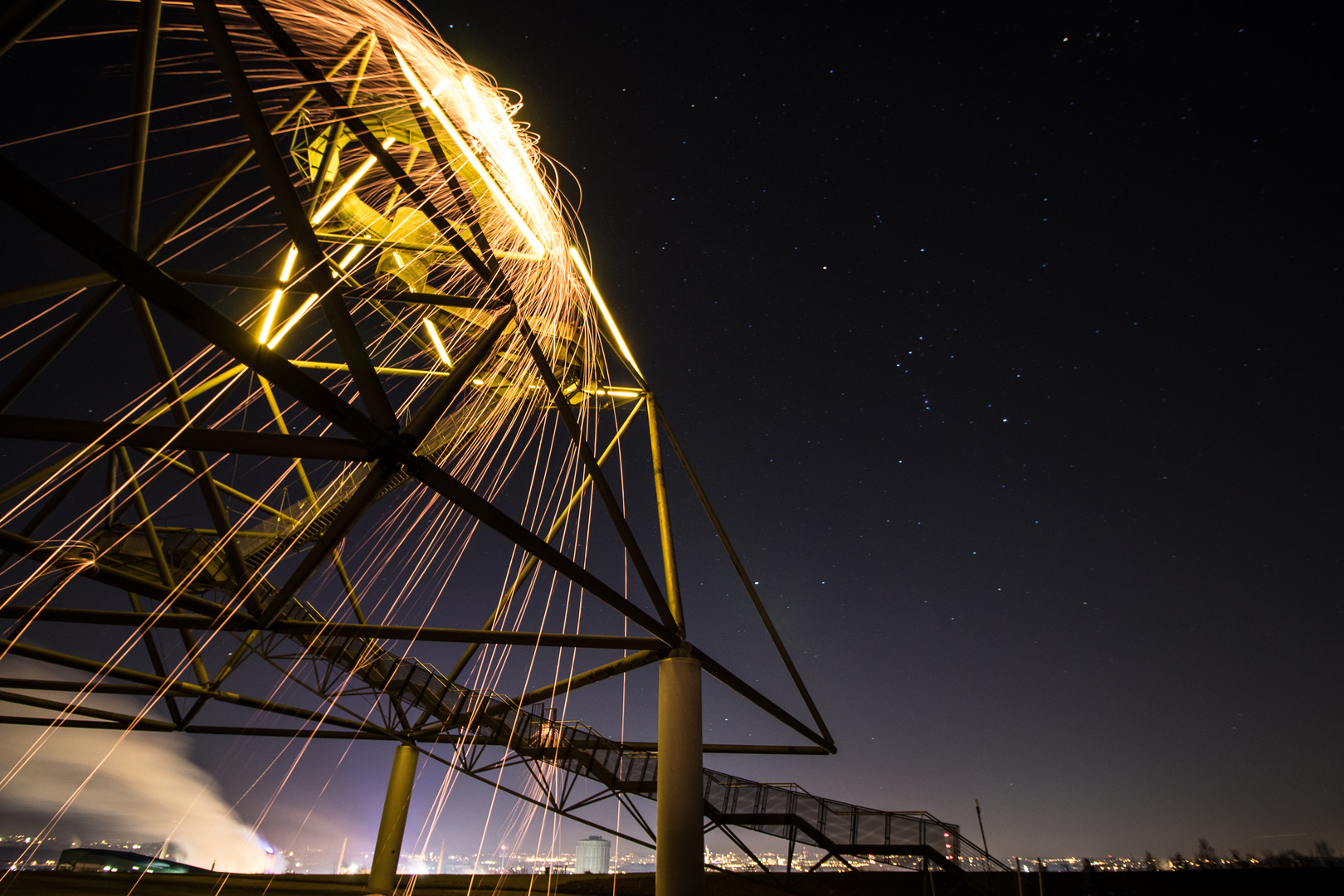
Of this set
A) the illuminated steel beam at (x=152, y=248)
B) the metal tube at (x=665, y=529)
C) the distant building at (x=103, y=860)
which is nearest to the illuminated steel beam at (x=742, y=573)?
the metal tube at (x=665, y=529)

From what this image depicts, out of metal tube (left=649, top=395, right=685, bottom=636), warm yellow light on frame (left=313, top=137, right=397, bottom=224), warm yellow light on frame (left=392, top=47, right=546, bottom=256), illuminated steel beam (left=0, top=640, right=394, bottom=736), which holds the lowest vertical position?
illuminated steel beam (left=0, top=640, right=394, bottom=736)

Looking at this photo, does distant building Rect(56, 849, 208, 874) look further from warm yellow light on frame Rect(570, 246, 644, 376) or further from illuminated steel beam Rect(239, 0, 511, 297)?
illuminated steel beam Rect(239, 0, 511, 297)

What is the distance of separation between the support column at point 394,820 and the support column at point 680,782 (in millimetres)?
11635

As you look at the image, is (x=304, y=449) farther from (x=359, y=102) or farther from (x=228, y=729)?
(x=228, y=729)

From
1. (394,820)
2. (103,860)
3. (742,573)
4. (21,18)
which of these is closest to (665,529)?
(742,573)

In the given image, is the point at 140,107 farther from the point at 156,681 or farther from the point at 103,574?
the point at 156,681

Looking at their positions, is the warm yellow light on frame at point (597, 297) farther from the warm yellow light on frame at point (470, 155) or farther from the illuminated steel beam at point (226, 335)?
the illuminated steel beam at point (226, 335)

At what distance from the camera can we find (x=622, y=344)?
990cm

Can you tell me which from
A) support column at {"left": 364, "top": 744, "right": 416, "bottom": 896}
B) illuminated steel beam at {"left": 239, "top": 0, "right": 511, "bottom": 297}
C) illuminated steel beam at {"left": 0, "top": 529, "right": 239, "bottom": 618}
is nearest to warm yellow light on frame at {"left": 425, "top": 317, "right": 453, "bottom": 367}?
illuminated steel beam at {"left": 239, "top": 0, "right": 511, "bottom": 297}

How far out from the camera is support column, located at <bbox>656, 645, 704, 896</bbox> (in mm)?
7809

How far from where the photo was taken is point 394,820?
16.7m

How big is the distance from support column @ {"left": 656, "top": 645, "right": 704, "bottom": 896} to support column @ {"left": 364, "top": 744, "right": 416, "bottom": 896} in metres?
11.6

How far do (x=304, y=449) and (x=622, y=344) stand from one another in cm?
592

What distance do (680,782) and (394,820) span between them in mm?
12593
